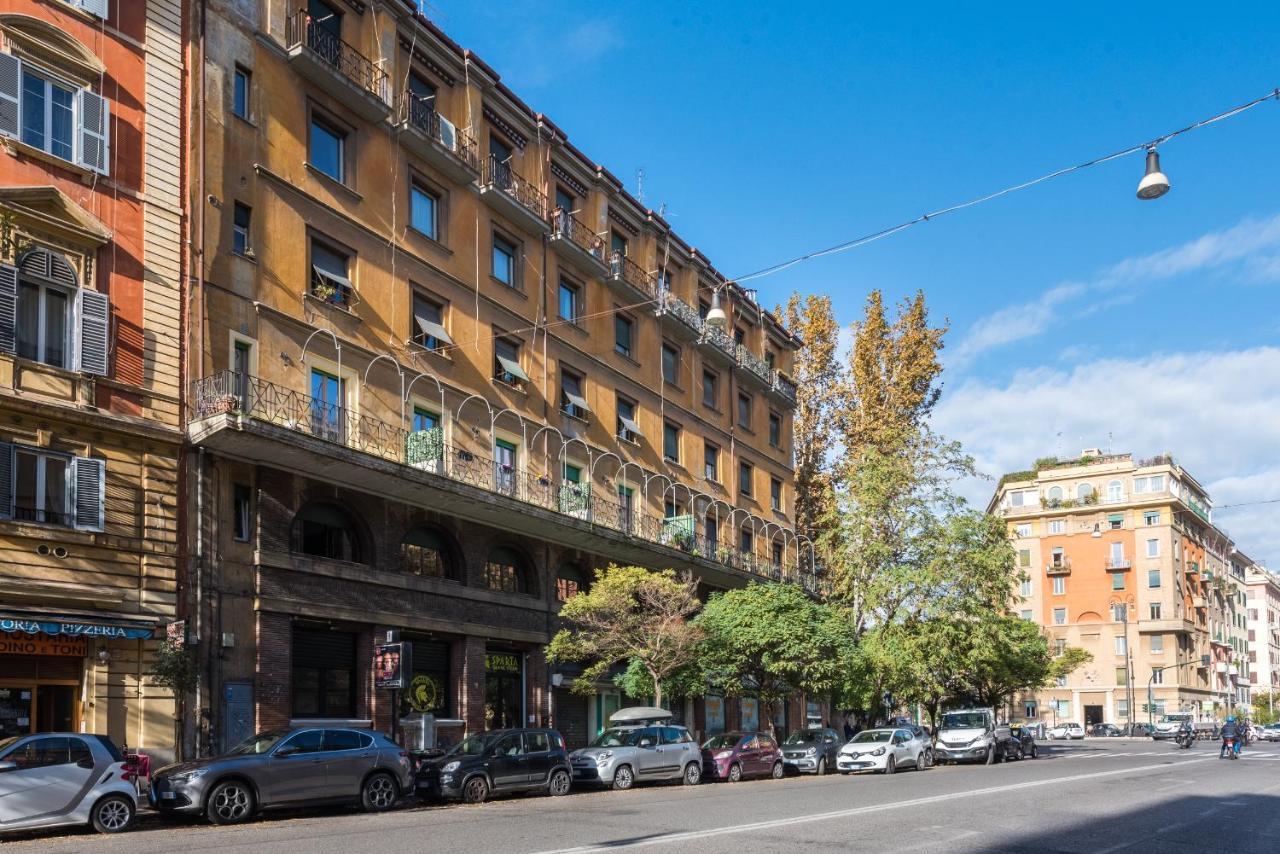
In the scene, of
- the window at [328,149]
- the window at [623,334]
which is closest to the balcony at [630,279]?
the window at [623,334]

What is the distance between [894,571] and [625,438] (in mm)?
10849

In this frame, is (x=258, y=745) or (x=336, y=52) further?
(x=336, y=52)

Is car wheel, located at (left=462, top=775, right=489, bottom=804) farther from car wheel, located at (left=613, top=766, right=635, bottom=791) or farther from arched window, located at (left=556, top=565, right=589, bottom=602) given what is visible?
arched window, located at (left=556, top=565, right=589, bottom=602)

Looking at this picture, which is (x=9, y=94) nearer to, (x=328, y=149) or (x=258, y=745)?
(x=328, y=149)

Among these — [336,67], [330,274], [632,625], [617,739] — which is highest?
[336,67]

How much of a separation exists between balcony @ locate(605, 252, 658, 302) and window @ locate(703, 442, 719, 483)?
6.77 m

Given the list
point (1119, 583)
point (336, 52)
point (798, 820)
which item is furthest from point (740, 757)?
point (1119, 583)

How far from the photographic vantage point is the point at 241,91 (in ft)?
81.6

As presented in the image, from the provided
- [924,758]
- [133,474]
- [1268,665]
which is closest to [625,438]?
[924,758]

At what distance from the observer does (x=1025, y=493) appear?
103 meters

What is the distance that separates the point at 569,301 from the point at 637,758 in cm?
1585

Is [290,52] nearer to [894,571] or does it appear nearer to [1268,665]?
[894,571]

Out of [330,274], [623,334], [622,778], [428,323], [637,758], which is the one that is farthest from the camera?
[623,334]

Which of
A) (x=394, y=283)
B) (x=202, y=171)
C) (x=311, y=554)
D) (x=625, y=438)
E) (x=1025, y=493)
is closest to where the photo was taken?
(x=202, y=171)
